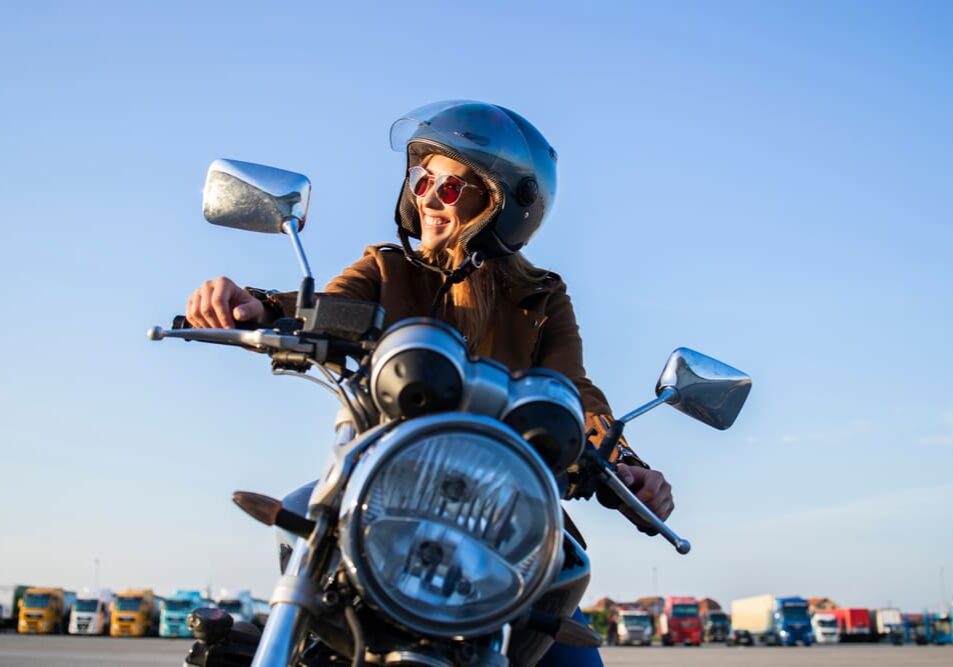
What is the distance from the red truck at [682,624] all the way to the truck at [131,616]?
→ 22731 mm

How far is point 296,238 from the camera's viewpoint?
217 centimetres

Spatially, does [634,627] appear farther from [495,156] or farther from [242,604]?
[495,156]

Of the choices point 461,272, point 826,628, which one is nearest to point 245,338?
point 461,272

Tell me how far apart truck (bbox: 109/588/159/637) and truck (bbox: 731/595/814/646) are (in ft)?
85.1

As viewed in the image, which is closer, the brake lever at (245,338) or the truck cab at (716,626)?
the brake lever at (245,338)

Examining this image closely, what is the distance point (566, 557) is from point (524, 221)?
1.16 metres

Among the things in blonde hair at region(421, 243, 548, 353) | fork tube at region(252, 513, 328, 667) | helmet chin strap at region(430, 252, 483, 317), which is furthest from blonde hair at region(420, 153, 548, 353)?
fork tube at region(252, 513, 328, 667)

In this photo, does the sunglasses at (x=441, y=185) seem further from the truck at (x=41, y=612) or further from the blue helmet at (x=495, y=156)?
the truck at (x=41, y=612)

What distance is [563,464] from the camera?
69.2 inches

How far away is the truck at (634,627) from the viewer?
47.2 metres

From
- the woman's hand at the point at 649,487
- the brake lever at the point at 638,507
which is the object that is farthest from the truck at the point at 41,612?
the brake lever at the point at 638,507

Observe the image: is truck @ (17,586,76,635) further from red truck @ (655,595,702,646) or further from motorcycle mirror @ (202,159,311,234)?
motorcycle mirror @ (202,159,311,234)

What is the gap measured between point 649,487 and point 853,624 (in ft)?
188

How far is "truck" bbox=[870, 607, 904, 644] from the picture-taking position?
53.6 m
